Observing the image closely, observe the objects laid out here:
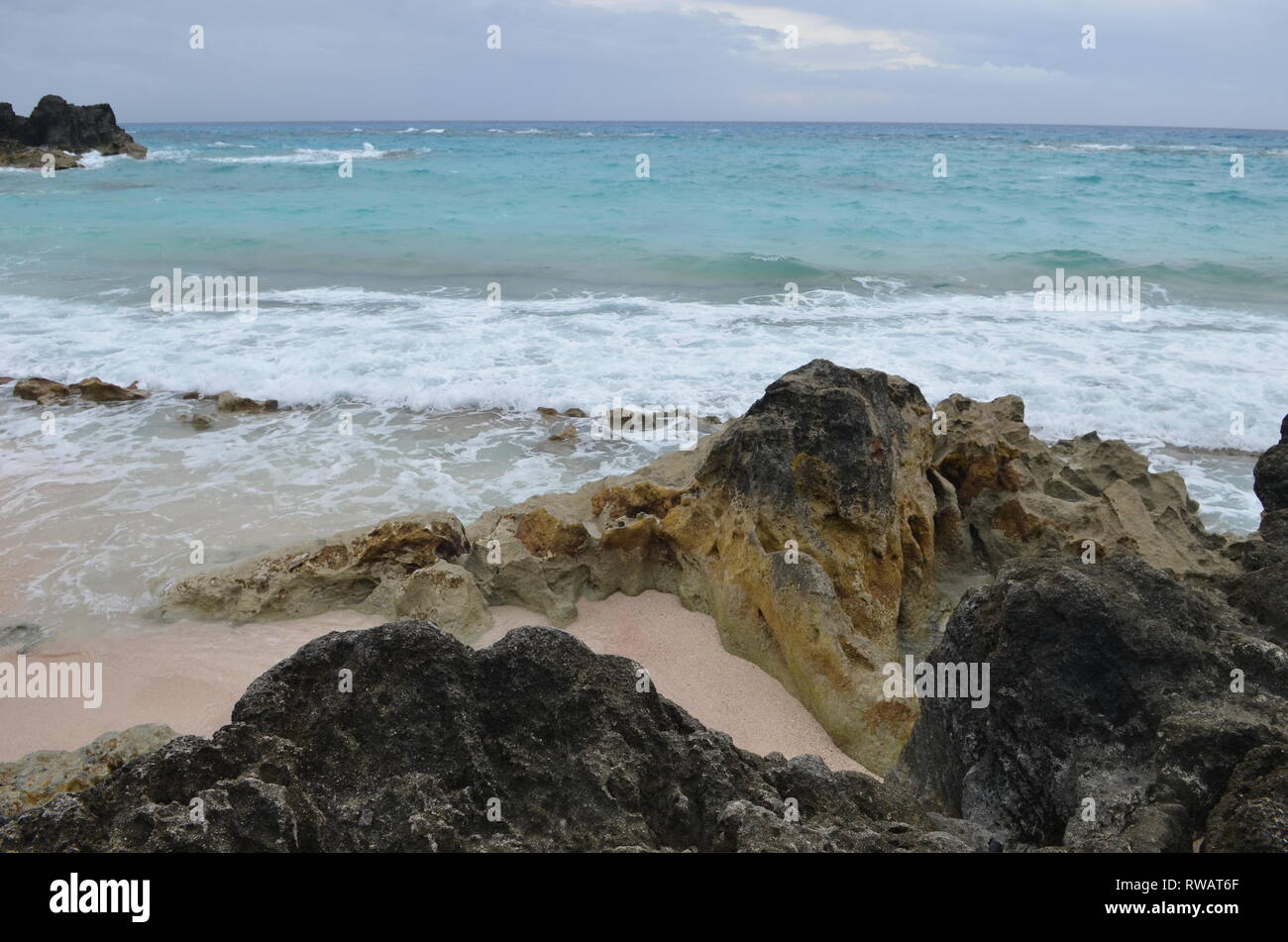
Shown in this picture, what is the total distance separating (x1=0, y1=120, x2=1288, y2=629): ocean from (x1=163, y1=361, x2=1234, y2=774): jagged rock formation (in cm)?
108

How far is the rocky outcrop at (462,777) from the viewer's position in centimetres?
200

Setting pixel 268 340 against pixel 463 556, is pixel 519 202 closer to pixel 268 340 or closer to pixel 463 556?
pixel 268 340

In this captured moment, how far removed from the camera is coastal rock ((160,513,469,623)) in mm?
4910

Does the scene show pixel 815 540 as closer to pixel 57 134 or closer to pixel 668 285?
pixel 668 285

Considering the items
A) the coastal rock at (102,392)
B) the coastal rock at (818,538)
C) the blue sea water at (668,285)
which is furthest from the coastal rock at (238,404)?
the coastal rock at (818,538)

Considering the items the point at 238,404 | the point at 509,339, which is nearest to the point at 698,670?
the point at 238,404

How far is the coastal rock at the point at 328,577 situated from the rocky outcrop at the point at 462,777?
2477mm

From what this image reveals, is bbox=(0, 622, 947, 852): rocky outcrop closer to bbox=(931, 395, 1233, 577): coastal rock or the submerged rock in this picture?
the submerged rock

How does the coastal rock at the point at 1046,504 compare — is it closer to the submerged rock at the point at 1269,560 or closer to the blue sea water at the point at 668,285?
the submerged rock at the point at 1269,560

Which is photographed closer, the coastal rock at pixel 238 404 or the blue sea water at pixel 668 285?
the coastal rock at pixel 238 404

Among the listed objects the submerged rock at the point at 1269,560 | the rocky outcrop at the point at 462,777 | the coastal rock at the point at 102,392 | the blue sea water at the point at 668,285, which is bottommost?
the rocky outcrop at the point at 462,777

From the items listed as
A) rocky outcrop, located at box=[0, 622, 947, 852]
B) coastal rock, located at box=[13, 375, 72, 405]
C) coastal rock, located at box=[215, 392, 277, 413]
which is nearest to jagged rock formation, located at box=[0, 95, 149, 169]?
coastal rock, located at box=[13, 375, 72, 405]

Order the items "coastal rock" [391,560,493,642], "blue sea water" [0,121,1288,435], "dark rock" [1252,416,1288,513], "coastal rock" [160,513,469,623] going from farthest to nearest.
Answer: "blue sea water" [0,121,1288,435] → "coastal rock" [160,513,469,623] → "coastal rock" [391,560,493,642] → "dark rock" [1252,416,1288,513]

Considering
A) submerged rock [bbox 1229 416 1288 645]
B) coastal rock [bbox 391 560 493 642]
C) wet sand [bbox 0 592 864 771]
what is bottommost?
wet sand [bbox 0 592 864 771]
